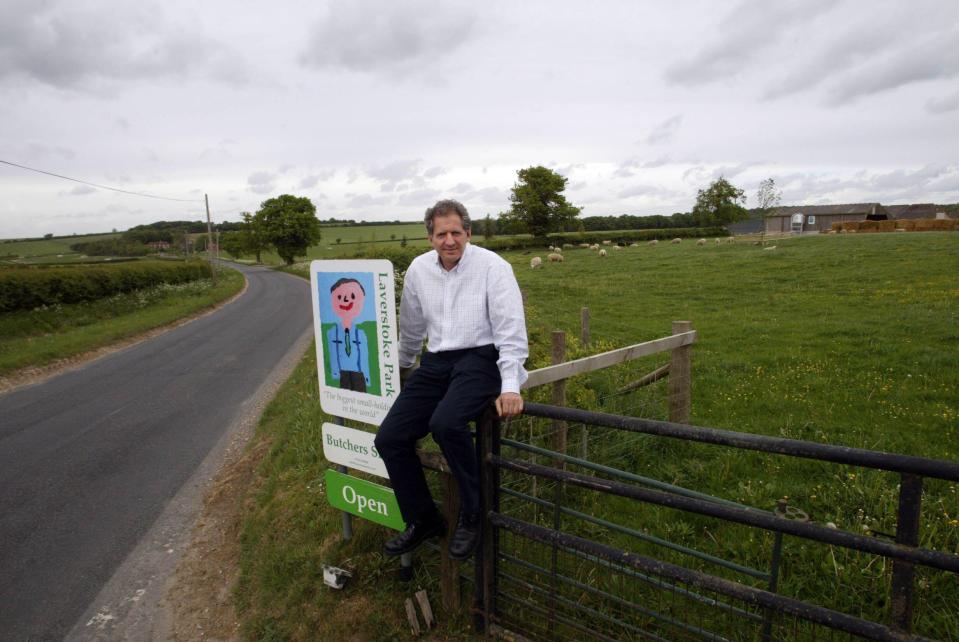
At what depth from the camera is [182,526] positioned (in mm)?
5641

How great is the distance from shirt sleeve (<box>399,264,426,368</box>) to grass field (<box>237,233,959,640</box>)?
153cm

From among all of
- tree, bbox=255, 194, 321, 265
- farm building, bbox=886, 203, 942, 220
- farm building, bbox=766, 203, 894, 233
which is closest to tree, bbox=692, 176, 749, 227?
farm building, bbox=766, 203, 894, 233

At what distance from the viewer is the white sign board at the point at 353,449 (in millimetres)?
3891

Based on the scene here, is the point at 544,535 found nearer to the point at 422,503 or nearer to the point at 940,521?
the point at 422,503

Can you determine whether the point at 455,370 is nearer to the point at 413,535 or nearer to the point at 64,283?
the point at 413,535

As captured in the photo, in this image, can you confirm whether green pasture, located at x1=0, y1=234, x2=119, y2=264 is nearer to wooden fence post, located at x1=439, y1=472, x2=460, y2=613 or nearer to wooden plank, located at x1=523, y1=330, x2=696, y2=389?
wooden plank, located at x1=523, y1=330, x2=696, y2=389

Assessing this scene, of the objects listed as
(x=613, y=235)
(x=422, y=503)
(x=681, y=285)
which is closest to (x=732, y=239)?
(x=613, y=235)

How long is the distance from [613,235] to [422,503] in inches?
2302

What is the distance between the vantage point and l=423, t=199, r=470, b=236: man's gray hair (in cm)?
325

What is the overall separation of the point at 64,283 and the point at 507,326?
26.3 metres

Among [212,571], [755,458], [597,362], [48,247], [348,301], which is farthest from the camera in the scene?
[48,247]

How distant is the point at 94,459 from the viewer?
23.6 ft

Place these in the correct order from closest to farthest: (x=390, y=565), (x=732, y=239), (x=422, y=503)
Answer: (x=422, y=503)
(x=390, y=565)
(x=732, y=239)

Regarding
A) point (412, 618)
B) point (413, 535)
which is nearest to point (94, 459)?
point (412, 618)
